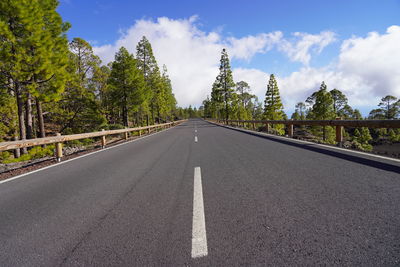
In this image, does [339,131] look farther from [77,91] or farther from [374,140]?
[374,140]

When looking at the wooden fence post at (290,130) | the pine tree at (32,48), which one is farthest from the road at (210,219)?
the pine tree at (32,48)

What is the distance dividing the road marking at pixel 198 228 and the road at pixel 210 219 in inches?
0.4

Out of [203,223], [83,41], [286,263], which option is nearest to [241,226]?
[203,223]

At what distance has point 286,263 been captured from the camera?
61.8 inches

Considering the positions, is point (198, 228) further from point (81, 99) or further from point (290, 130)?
point (81, 99)

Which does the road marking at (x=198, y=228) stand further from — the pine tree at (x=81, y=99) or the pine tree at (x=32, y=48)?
the pine tree at (x=81, y=99)

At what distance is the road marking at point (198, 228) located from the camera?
1.74 m

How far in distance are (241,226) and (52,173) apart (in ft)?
17.3

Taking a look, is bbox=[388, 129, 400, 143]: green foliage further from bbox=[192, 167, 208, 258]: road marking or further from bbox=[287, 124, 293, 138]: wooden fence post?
bbox=[192, 167, 208, 258]: road marking

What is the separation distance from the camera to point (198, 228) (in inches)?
82.6

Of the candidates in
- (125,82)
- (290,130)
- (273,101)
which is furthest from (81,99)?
(273,101)

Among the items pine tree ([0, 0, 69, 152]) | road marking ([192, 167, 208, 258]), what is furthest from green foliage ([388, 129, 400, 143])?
pine tree ([0, 0, 69, 152])

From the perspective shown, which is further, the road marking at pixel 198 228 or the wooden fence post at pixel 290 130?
the wooden fence post at pixel 290 130

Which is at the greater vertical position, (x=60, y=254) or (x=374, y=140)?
(x=60, y=254)
